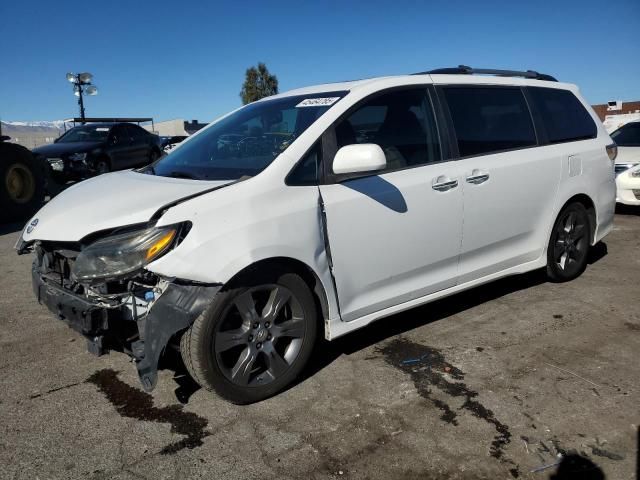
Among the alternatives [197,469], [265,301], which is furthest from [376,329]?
[197,469]

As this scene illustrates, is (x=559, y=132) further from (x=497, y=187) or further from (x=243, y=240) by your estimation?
(x=243, y=240)

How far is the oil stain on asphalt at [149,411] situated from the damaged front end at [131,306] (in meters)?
0.29

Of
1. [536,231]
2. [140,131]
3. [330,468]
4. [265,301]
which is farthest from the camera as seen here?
[140,131]

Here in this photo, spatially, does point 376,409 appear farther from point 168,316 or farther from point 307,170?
point 307,170

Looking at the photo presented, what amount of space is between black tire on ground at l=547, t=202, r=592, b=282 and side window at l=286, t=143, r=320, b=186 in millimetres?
2423

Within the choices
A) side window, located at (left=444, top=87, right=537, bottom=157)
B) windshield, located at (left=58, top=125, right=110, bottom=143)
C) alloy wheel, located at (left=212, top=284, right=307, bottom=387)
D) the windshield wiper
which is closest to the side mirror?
alloy wheel, located at (left=212, top=284, right=307, bottom=387)

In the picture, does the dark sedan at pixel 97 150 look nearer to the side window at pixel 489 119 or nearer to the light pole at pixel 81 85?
the light pole at pixel 81 85

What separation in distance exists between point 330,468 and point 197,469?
59 centimetres

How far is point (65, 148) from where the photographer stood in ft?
40.5

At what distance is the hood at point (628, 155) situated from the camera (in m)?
8.22

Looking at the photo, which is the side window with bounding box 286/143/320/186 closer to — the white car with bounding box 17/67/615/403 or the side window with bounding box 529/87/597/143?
the white car with bounding box 17/67/615/403

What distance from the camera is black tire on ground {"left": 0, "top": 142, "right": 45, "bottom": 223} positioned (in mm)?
8602

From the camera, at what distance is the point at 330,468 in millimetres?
2336

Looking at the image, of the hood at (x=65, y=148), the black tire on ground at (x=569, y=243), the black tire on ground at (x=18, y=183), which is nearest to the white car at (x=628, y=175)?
the black tire on ground at (x=569, y=243)
